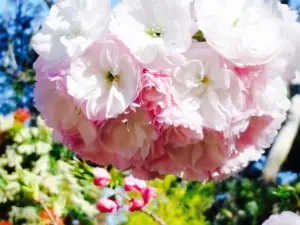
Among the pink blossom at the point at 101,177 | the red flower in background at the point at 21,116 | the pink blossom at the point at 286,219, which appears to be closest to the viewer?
the pink blossom at the point at 286,219


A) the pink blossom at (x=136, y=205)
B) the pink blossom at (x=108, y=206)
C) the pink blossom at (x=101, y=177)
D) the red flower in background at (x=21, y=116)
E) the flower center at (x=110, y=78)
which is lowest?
the red flower in background at (x=21, y=116)

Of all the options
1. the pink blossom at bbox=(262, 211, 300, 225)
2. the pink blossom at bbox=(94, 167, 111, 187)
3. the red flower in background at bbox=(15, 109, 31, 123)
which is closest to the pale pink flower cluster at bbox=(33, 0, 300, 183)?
the pink blossom at bbox=(262, 211, 300, 225)

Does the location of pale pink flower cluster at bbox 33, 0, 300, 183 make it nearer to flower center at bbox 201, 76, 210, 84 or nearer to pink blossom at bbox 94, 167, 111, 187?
flower center at bbox 201, 76, 210, 84

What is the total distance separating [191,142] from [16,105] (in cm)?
960

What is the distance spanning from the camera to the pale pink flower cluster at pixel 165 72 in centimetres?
92

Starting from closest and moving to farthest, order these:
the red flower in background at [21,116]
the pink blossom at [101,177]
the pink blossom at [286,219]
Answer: the pink blossom at [286,219]
the pink blossom at [101,177]
the red flower in background at [21,116]

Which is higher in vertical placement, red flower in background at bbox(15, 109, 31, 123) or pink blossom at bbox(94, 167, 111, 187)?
pink blossom at bbox(94, 167, 111, 187)

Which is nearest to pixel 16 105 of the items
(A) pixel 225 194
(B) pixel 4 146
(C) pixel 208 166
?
(A) pixel 225 194

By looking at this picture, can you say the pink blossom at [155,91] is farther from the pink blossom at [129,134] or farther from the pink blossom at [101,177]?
the pink blossom at [101,177]

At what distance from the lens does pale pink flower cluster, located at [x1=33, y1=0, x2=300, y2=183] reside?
92 cm

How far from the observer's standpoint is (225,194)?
21.0 feet

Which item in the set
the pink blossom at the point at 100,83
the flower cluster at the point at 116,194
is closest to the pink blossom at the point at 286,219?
the pink blossom at the point at 100,83

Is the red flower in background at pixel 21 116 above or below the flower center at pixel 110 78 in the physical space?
below

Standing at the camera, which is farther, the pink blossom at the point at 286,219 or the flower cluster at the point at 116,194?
the flower cluster at the point at 116,194
